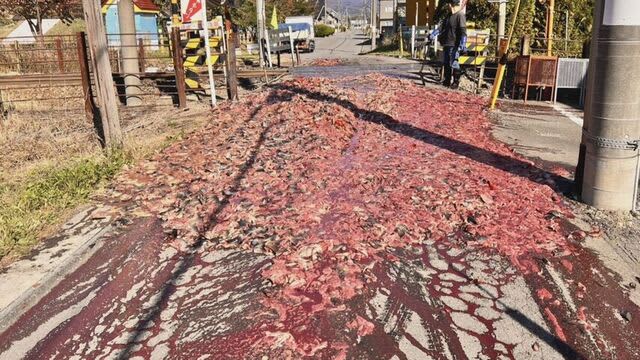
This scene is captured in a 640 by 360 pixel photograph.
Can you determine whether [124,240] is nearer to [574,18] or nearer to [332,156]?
[332,156]

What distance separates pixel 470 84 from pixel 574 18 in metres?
5.53

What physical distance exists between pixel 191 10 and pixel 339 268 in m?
8.71

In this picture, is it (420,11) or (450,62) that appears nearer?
(450,62)

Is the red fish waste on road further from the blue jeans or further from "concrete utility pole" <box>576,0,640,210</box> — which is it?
the blue jeans

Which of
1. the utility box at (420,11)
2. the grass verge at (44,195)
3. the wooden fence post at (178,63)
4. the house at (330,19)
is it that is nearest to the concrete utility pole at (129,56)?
the wooden fence post at (178,63)

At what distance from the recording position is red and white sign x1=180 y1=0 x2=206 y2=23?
10859 mm

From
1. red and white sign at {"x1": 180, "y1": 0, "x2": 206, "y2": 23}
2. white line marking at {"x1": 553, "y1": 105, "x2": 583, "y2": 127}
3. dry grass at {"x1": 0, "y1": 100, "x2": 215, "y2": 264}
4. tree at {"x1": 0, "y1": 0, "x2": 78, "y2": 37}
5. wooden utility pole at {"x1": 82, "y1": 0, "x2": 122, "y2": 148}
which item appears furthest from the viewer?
tree at {"x1": 0, "y1": 0, "x2": 78, "y2": 37}

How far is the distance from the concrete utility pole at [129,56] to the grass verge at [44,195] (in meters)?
5.32

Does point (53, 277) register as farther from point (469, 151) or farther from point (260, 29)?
point (260, 29)

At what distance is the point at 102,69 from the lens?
25.3 ft

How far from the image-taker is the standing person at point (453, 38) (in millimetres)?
Answer: 12320

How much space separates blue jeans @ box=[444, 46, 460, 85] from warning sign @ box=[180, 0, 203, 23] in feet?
20.0

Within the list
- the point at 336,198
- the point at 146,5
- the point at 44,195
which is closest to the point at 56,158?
the point at 44,195

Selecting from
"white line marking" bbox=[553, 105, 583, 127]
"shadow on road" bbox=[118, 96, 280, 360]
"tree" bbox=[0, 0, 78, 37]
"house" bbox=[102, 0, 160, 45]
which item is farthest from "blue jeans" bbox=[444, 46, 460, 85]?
"house" bbox=[102, 0, 160, 45]
